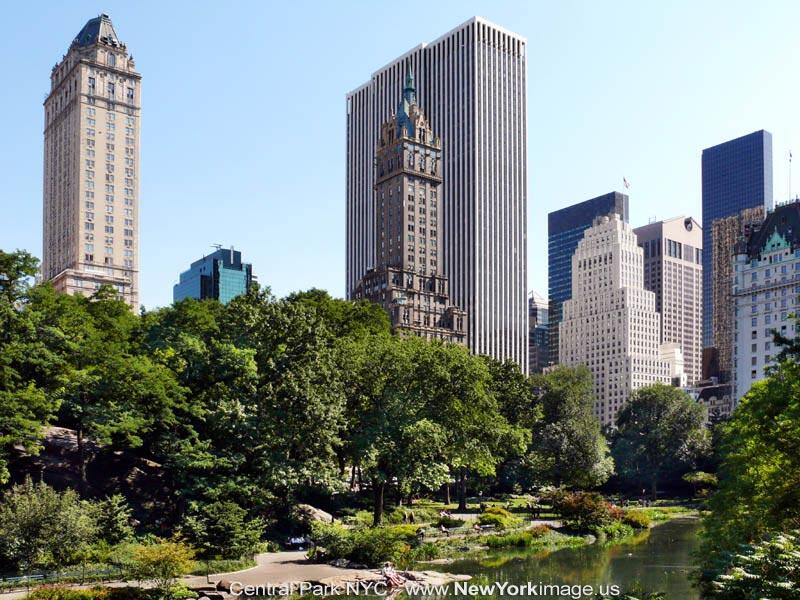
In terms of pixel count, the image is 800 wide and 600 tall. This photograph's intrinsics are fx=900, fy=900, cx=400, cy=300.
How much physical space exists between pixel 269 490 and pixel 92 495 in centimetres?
1187

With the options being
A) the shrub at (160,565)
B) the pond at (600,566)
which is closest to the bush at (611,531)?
the pond at (600,566)

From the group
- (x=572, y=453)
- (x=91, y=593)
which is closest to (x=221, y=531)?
(x=91, y=593)

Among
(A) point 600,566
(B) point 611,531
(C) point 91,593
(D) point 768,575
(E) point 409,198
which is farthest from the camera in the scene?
(E) point 409,198

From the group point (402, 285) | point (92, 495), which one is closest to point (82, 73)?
point (402, 285)

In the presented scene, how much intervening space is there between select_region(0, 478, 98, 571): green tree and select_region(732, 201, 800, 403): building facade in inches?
4879

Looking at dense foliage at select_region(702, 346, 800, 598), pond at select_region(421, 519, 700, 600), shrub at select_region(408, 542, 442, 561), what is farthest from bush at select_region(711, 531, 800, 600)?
shrub at select_region(408, 542, 442, 561)

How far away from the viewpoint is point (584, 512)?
8175cm

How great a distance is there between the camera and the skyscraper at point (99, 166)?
7116 inches

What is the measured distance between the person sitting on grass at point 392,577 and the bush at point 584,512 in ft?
104

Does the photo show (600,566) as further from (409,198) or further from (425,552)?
(409,198)

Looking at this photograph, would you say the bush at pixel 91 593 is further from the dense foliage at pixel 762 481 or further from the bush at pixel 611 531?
the bush at pixel 611 531

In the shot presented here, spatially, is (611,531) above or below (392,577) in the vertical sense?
below

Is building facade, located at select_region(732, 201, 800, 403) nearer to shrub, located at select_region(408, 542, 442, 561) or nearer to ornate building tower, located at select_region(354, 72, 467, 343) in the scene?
ornate building tower, located at select_region(354, 72, 467, 343)

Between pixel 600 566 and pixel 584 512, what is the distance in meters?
20.4
